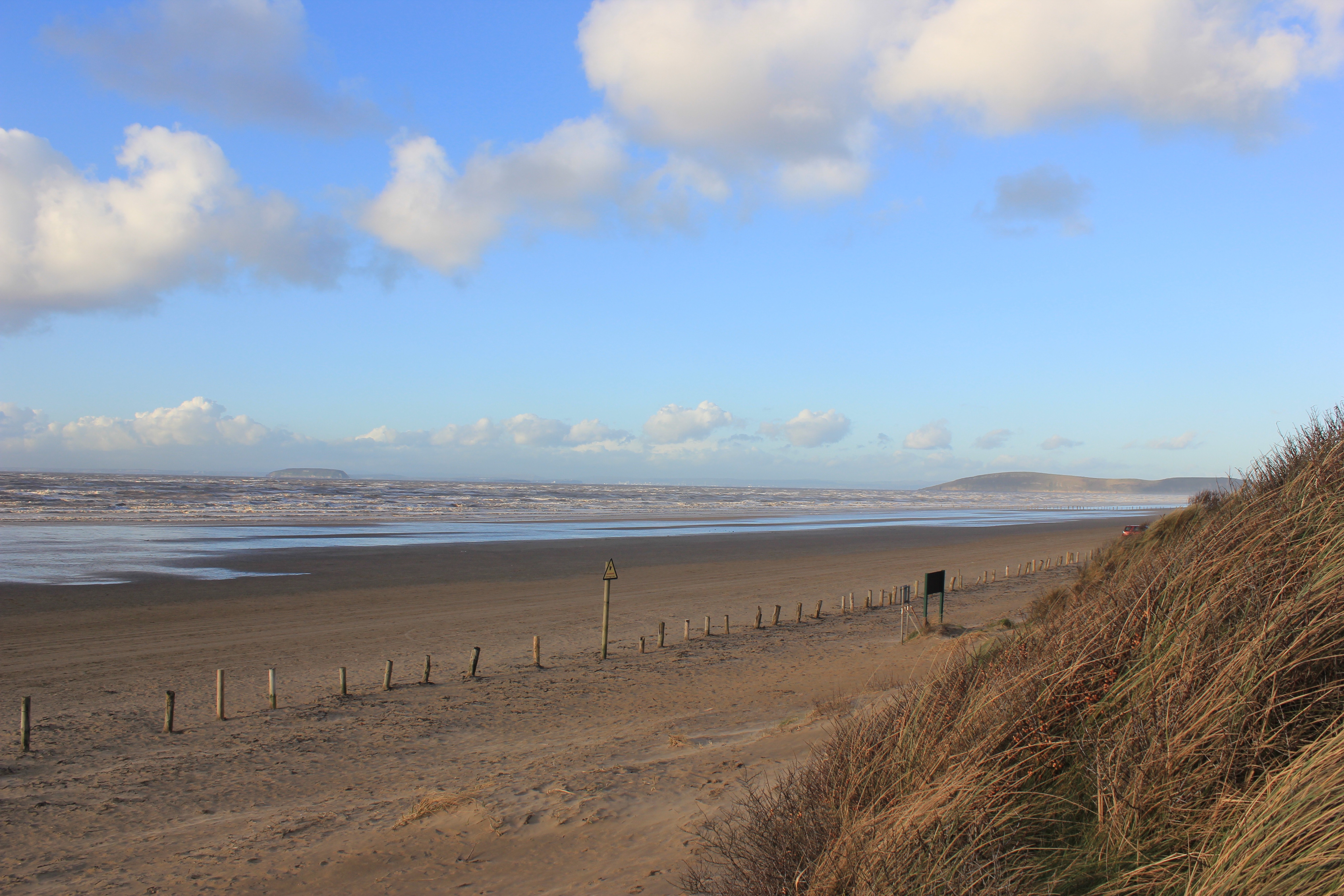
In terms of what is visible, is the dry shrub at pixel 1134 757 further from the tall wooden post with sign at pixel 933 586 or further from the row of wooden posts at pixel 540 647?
the tall wooden post with sign at pixel 933 586

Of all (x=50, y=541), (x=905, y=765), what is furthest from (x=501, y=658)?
(x=50, y=541)

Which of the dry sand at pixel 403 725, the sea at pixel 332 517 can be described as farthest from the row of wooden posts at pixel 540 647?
the sea at pixel 332 517

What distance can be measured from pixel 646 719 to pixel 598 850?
18.4 ft

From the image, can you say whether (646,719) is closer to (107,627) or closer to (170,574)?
(107,627)

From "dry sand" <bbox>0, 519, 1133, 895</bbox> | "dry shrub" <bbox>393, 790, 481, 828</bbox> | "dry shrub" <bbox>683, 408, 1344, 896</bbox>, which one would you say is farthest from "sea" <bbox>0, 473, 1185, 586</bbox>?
"dry shrub" <bbox>683, 408, 1344, 896</bbox>

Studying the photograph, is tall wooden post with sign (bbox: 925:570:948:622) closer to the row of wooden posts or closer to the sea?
the row of wooden posts

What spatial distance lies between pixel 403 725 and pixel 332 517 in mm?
54085

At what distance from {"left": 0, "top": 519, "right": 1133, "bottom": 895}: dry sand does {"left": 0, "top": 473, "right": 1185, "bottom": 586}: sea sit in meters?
9.91

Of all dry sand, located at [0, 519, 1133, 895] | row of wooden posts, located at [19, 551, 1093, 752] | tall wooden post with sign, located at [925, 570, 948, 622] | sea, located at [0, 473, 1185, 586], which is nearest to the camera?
dry sand, located at [0, 519, 1133, 895]

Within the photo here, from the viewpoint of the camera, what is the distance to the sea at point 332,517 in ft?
111

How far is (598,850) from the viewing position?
23.4 ft

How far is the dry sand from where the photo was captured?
7.43 metres

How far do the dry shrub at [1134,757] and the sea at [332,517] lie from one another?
96.5 feet

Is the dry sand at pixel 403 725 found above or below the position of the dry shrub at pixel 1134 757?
below
